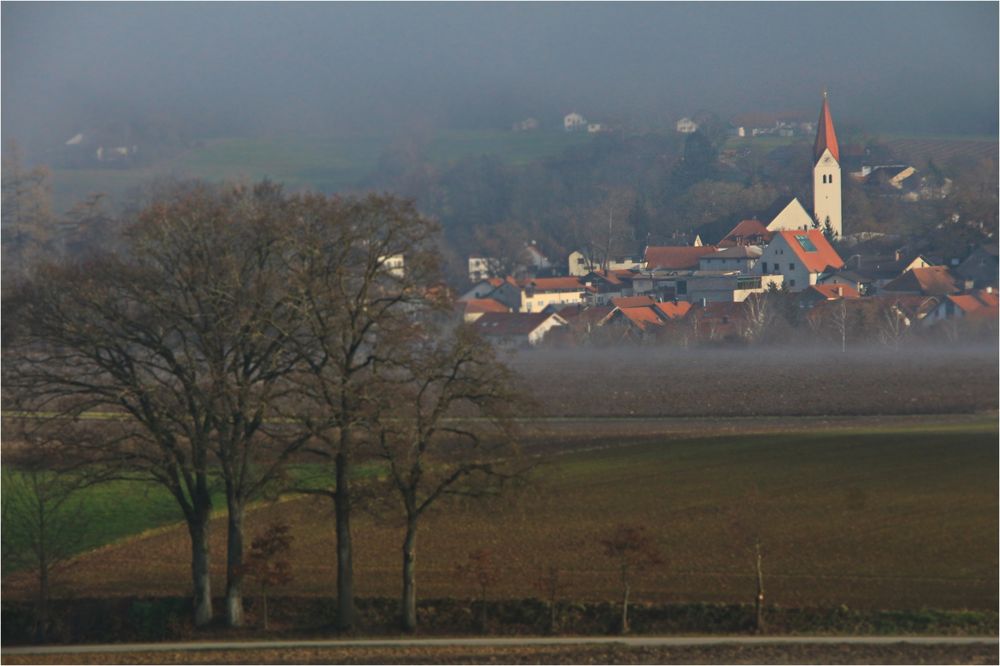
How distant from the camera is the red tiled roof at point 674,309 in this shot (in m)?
49.8

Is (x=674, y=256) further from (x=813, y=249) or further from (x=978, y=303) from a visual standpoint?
(x=978, y=303)

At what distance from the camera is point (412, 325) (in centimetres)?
2028

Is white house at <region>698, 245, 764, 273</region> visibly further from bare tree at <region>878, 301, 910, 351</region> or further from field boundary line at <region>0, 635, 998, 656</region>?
field boundary line at <region>0, 635, 998, 656</region>

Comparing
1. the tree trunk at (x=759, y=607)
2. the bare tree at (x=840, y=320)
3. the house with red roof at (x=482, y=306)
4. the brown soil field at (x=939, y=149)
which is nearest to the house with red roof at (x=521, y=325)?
the house with red roof at (x=482, y=306)

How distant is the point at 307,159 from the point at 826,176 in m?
77.4

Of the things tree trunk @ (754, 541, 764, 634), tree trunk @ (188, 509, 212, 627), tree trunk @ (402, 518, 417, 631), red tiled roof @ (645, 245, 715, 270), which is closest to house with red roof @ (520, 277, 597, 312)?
red tiled roof @ (645, 245, 715, 270)

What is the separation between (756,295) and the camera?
50.4 metres

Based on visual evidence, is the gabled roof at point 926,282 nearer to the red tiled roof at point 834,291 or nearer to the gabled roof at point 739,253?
the red tiled roof at point 834,291

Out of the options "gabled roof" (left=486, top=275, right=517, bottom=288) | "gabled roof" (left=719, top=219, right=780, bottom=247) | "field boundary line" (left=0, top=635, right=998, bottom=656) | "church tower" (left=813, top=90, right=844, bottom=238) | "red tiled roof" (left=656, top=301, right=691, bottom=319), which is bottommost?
"field boundary line" (left=0, top=635, right=998, bottom=656)

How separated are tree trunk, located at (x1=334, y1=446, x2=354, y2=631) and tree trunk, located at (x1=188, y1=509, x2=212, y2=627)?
2.23m

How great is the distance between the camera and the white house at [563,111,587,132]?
118625mm

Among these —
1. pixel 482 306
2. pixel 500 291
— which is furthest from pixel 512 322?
pixel 500 291

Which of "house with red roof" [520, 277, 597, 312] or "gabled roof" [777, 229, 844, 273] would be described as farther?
"house with red roof" [520, 277, 597, 312]

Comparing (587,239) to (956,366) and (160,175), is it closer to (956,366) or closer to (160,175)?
(956,366)
